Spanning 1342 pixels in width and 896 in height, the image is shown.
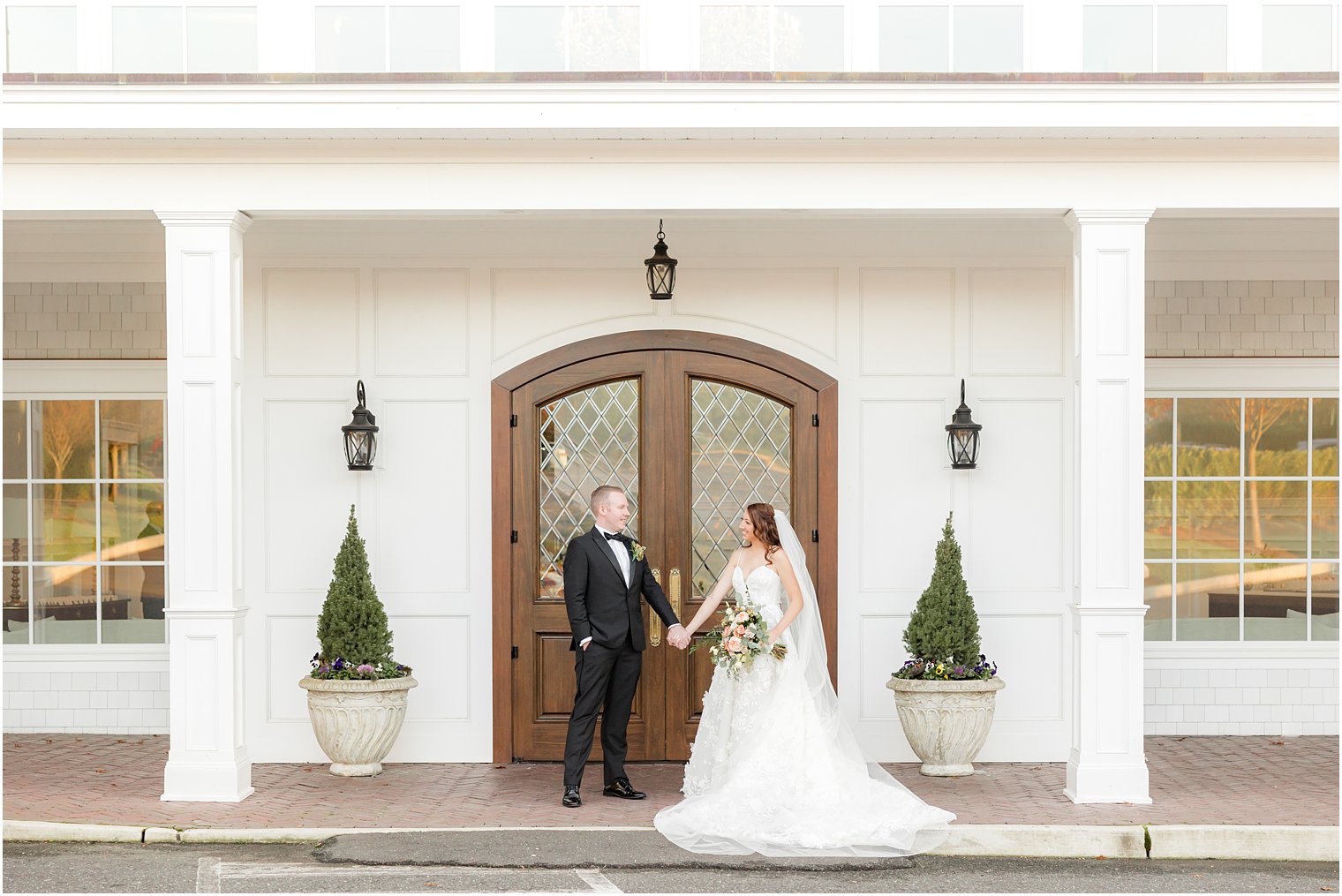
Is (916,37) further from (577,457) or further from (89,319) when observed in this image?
(89,319)

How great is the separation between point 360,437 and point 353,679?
4.93 feet

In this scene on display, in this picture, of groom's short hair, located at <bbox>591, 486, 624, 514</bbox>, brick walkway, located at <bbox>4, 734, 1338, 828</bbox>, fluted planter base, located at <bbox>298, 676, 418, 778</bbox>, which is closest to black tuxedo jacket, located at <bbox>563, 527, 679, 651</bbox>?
groom's short hair, located at <bbox>591, 486, 624, 514</bbox>

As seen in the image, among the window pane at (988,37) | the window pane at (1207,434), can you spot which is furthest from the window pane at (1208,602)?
the window pane at (988,37)

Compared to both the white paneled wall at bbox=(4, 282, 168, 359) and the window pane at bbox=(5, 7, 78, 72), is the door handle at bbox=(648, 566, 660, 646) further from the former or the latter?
the window pane at bbox=(5, 7, 78, 72)

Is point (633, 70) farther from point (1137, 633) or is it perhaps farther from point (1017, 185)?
point (1137, 633)

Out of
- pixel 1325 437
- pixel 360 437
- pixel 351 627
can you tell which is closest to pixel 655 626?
pixel 351 627

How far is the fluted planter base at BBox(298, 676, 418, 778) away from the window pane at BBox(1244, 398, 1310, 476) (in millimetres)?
5781

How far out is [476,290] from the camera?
8.42 m

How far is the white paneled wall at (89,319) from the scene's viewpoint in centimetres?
908

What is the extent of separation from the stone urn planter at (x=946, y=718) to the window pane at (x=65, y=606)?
5.42 meters

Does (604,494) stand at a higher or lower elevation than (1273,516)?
higher

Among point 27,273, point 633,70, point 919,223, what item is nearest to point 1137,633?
point 919,223

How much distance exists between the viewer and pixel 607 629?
7.21 metres

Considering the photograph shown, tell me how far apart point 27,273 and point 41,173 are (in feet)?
7.56
